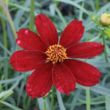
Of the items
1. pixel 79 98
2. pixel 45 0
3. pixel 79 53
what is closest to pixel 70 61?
pixel 79 53

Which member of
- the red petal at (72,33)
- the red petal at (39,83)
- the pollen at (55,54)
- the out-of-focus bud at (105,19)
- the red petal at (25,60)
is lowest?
the red petal at (39,83)

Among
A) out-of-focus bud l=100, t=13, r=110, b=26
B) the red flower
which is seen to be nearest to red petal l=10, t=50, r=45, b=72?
the red flower

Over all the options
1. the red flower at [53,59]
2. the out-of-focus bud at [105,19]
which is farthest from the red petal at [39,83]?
the out-of-focus bud at [105,19]

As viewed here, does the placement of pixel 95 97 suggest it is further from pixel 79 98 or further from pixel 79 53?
pixel 79 53

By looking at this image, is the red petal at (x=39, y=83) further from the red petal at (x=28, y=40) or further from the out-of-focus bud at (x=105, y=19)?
the out-of-focus bud at (x=105, y=19)

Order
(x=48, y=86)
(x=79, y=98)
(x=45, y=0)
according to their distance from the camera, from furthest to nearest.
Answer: (x=45, y=0) → (x=79, y=98) → (x=48, y=86)
